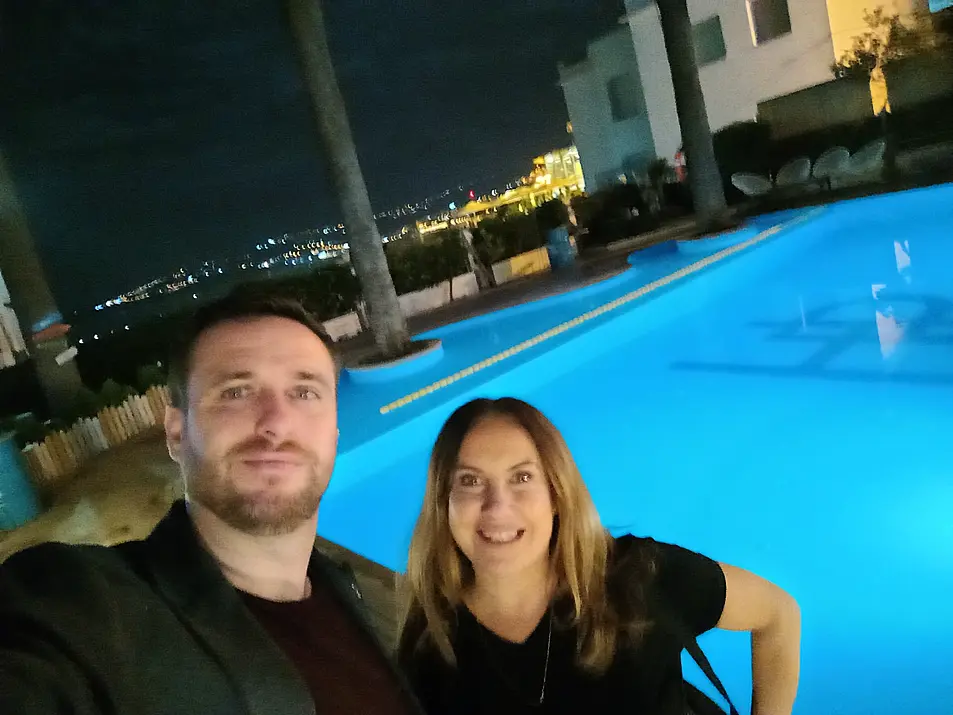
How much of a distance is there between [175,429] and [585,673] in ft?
3.63

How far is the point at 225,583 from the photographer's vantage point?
3.86ft

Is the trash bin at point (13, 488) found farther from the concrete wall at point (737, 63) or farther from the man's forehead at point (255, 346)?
the concrete wall at point (737, 63)

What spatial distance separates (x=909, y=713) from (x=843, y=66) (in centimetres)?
1618

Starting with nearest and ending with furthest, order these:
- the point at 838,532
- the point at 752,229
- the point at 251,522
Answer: the point at 251,522, the point at 838,532, the point at 752,229

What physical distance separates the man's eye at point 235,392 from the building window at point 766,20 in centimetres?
1889

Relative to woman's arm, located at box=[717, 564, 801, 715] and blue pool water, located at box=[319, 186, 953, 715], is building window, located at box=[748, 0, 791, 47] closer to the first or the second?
blue pool water, located at box=[319, 186, 953, 715]

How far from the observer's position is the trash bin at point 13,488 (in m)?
4.16

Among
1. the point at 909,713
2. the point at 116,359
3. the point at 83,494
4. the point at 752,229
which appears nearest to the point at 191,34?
the point at 116,359

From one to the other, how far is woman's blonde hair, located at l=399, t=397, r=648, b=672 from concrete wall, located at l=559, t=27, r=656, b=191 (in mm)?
18553

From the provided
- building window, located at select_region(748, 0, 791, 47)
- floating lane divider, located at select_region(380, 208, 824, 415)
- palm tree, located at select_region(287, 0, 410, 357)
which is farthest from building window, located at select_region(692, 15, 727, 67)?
palm tree, located at select_region(287, 0, 410, 357)

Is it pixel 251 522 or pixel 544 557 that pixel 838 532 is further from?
pixel 251 522

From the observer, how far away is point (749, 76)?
666 inches

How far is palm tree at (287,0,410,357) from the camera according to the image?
18.9 ft

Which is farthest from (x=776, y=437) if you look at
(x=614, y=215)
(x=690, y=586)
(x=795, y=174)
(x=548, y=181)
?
(x=548, y=181)
